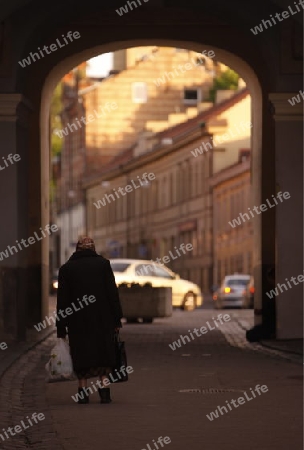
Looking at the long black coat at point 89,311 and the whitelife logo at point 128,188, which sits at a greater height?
the long black coat at point 89,311

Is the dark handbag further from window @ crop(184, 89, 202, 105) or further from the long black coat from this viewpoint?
window @ crop(184, 89, 202, 105)

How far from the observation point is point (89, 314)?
16234 mm

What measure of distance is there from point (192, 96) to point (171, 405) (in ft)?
303

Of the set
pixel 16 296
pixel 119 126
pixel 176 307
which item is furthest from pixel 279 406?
pixel 119 126

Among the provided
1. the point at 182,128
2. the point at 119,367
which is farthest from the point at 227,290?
the point at 119,367

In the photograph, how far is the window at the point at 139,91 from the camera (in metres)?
108

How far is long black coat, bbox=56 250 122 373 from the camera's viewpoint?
1620 centimetres

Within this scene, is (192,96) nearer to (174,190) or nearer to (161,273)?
(174,190)

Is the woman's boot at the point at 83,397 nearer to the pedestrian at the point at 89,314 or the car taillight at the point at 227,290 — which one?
the pedestrian at the point at 89,314

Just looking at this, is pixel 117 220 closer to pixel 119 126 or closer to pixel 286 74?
pixel 119 126

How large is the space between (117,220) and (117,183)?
11.8 ft

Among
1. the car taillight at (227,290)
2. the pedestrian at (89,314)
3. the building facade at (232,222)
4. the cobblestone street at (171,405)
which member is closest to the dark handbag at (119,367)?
the pedestrian at (89,314)

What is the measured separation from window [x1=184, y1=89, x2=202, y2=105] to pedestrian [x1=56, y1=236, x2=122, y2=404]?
90398mm

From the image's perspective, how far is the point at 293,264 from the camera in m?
27.2
